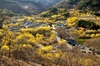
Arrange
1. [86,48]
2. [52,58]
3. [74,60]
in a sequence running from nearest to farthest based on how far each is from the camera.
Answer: [74,60]
[52,58]
[86,48]

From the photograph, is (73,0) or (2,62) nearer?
(2,62)

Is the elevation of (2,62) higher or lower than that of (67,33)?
higher

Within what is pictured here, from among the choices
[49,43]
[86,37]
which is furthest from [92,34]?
[49,43]

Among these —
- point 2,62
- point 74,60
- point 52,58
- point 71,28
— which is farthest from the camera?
point 71,28

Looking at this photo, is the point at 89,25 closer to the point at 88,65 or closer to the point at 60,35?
the point at 60,35

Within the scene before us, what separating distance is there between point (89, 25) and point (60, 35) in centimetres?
1548

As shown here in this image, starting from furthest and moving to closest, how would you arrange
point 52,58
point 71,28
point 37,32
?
point 71,28 < point 37,32 < point 52,58

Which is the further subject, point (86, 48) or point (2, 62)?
point (86, 48)

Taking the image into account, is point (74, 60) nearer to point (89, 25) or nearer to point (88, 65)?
point (88, 65)

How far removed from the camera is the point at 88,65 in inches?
2064

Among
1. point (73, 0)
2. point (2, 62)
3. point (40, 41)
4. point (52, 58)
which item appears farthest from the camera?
point (73, 0)

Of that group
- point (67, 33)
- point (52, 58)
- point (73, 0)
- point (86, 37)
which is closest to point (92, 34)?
point (86, 37)

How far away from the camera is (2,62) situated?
35000 mm

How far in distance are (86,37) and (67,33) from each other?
8.19 m
